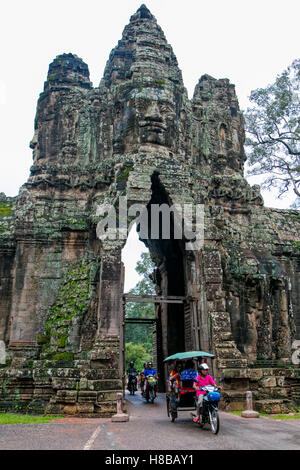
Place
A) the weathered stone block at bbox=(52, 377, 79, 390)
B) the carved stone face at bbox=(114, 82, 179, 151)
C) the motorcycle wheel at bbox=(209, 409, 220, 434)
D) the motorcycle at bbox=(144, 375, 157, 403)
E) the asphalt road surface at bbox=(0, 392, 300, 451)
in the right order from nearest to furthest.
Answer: the asphalt road surface at bbox=(0, 392, 300, 451) → the motorcycle wheel at bbox=(209, 409, 220, 434) → the weathered stone block at bbox=(52, 377, 79, 390) → the motorcycle at bbox=(144, 375, 157, 403) → the carved stone face at bbox=(114, 82, 179, 151)

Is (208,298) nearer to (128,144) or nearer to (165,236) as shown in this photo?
(165,236)

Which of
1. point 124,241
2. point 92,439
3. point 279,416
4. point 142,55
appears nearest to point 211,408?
point 92,439

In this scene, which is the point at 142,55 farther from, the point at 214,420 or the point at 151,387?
the point at 214,420

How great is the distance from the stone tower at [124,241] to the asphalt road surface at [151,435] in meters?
1.39

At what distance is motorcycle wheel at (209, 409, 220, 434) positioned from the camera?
7773 mm

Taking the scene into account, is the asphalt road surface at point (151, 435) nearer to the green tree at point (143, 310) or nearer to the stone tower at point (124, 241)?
the stone tower at point (124, 241)

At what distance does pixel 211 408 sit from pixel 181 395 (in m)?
2.03

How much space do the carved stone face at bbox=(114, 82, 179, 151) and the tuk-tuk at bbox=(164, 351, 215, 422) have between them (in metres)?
7.78

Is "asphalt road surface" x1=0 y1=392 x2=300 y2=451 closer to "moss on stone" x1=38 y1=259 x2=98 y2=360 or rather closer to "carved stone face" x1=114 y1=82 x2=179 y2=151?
"moss on stone" x1=38 y1=259 x2=98 y2=360

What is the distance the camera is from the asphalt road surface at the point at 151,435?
22.1 feet

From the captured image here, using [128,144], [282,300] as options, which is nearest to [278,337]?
[282,300]

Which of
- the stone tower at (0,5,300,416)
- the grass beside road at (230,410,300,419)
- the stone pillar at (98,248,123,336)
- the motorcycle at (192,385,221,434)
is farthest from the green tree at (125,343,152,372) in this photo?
the motorcycle at (192,385,221,434)

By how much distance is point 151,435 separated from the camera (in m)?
7.83

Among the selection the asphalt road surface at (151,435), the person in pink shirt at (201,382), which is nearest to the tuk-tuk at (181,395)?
the asphalt road surface at (151,435)
